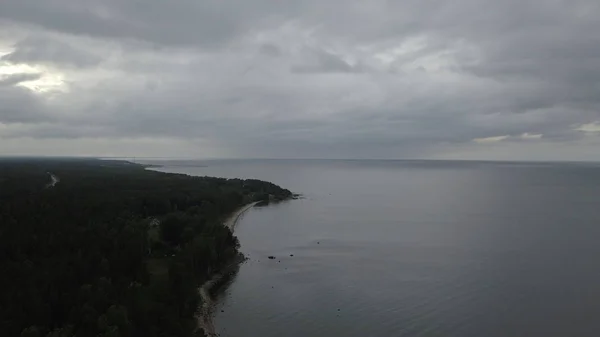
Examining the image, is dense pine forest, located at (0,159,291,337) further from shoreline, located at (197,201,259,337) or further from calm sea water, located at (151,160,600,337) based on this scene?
calm sea water, located at (151,160,600,337)

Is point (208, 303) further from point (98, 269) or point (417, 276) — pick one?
point (417, 276)

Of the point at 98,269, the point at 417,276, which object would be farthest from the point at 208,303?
the point at 417,276

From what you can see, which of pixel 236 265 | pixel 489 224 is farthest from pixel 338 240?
pixel 489 224

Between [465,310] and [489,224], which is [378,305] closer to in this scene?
[465,310]

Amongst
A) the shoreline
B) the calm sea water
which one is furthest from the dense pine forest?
the calm sea water

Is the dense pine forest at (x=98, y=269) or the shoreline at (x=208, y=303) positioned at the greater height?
the dense pine forest at (x=98, y=269)

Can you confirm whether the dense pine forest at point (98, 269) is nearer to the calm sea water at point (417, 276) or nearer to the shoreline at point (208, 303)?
the shoreline at point (208, 303)

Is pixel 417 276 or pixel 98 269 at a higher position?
pixel 98 269

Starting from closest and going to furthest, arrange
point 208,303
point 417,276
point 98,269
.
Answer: point 98,269
point 208,303
point 417,276

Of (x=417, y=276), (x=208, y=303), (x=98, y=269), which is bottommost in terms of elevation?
(x=208, y=303)

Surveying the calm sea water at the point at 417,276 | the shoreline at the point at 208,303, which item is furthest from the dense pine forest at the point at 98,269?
the calm sea water at the point at 417,276

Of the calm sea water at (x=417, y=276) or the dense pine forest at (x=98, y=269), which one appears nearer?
the dense pine forest at (x=98, y=269)
